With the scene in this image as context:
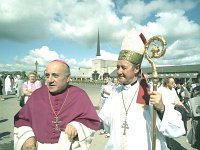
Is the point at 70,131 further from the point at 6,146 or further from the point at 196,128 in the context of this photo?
the point at 6,146

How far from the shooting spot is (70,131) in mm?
3787

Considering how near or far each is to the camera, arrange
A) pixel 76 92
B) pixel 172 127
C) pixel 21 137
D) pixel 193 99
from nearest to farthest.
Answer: pixel 172 127
pixel 21 137
pixel 76 92
pixel 193 99

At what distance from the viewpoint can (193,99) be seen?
700 centimetres

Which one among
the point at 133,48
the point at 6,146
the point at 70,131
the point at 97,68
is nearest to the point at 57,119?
the point at 70,131

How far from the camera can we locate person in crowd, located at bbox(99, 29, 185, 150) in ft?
12.0

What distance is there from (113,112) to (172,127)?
87cm

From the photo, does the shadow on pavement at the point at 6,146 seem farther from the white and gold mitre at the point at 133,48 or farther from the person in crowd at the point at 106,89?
the white and gold mitre at the point at 133,48

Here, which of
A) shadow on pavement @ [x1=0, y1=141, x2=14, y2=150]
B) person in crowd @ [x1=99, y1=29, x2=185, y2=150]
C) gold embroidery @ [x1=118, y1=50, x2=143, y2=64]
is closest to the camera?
person in crowd @ [x1=99, y1=29, x2=185, y2=150]

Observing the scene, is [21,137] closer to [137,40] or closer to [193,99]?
[137,40]

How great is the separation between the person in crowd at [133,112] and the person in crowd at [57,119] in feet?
0.90

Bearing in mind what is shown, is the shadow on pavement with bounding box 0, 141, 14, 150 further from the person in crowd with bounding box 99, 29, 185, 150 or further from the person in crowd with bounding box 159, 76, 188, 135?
the person in crowd with bounding box 99, 29, 185, 150

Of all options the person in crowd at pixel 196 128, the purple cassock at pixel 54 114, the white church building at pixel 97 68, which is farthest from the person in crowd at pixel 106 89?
the white church building at pixel 97 68

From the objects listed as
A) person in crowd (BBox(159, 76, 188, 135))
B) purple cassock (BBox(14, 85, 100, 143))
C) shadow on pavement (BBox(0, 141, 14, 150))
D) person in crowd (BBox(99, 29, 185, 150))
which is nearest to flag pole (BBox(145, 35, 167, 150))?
person in crowd (BBox(99, 29, 185, 150))

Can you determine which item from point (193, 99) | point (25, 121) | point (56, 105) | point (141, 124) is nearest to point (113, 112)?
point (141, 124)
